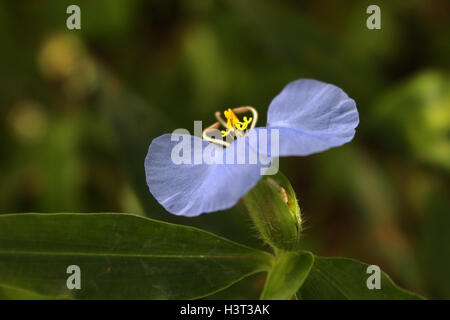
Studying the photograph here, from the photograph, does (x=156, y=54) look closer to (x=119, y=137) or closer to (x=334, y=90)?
(x=119, y=137)

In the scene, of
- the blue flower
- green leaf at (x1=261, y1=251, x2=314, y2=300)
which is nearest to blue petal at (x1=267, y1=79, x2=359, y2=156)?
the blue flower

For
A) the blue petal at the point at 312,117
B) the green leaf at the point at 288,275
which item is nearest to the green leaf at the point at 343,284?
the green leaf at the point at 288,275

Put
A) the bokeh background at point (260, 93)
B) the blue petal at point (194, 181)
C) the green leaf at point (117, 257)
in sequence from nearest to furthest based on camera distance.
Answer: the blue petal at point (194, 181) → the green leaf at point (117, 257) → the bokeh background at point (260, 93)

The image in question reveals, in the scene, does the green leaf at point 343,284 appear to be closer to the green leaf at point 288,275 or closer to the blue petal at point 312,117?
the green leaf at point 288,275

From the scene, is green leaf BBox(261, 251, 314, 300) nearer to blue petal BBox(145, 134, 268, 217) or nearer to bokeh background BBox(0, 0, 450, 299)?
blue petal BBox(145, 134, 268, 217)

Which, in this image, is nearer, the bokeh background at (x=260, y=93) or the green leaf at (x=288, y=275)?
the green leaf at (x=288, y=275)

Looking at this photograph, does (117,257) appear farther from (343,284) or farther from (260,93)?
(260,93)

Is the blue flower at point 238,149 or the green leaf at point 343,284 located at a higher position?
the blue flower at point 238,149
